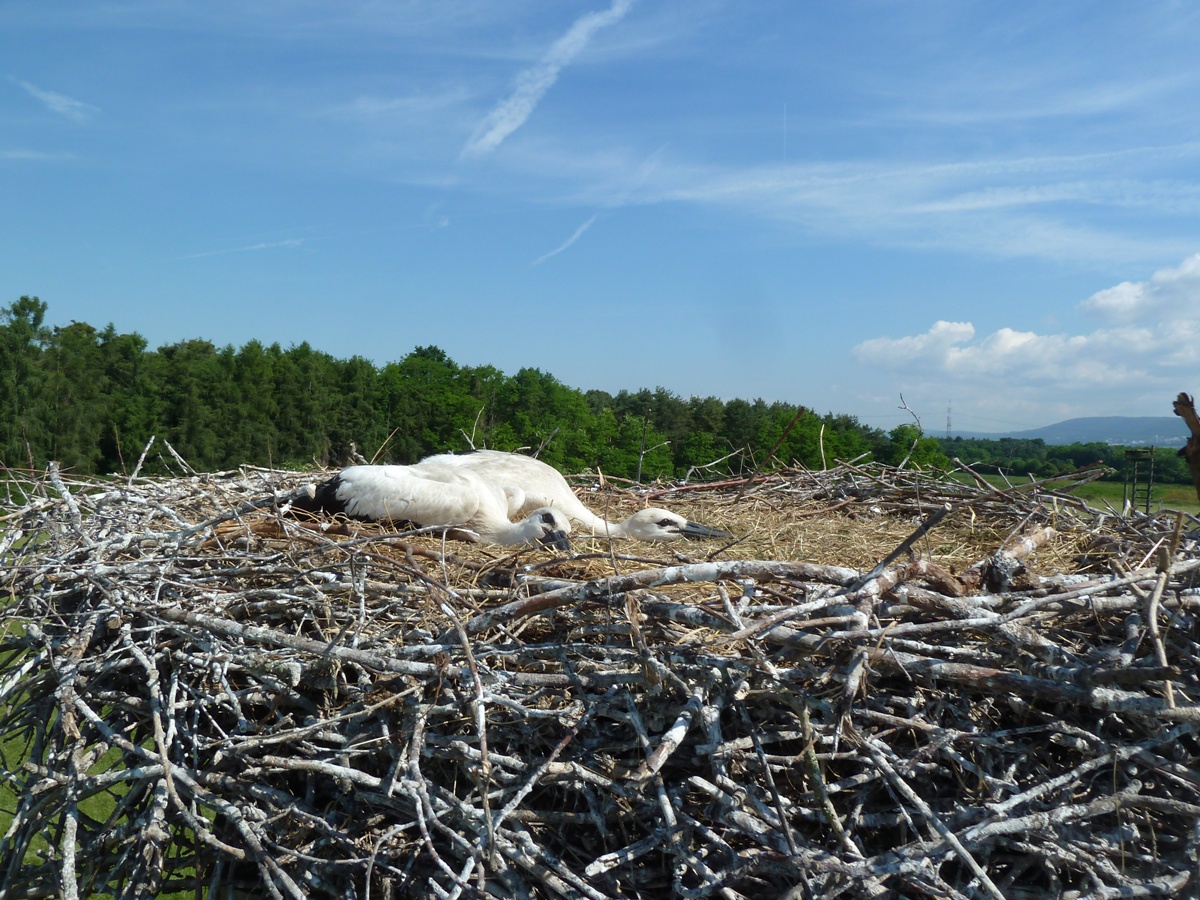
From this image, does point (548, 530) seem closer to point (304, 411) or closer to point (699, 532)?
point (699, 532)

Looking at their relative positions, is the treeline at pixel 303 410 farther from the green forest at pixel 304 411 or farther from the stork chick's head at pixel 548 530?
the stork chick's head at pixel 548 530

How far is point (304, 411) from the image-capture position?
42.5 feet

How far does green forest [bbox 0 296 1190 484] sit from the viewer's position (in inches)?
441

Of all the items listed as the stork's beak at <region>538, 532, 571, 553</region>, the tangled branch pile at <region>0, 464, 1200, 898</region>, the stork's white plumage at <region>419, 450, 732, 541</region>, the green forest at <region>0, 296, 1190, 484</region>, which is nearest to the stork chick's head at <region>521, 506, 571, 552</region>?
the stork's beak at <region>538, 532, 571, 553</region>

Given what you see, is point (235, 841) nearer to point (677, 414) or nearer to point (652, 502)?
point (652, 502)

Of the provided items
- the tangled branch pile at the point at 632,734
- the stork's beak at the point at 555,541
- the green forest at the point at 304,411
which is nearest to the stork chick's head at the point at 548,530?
the stork's beak at the point at 555,541

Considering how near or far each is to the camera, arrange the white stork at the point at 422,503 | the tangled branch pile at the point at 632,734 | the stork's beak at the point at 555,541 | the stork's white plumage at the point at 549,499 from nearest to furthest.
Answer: the tangled branch pile at the point at 632,734 → the stork's beak at the point at 555,541 → the white stork at the point at 422,503 → the stork's white plumage at the point at 549,499

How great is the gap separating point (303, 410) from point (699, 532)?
1085 cm

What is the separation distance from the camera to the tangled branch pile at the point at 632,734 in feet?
5.72

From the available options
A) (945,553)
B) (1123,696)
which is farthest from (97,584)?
(945,553)

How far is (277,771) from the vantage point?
6.74 feet

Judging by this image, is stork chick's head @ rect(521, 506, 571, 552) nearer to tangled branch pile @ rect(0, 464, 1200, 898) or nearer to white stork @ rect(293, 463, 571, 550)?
white stork @ rect(293, 463, 571, 550)

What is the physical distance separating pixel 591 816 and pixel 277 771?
0.87 meters

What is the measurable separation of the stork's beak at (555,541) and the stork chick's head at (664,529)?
0.55 m
